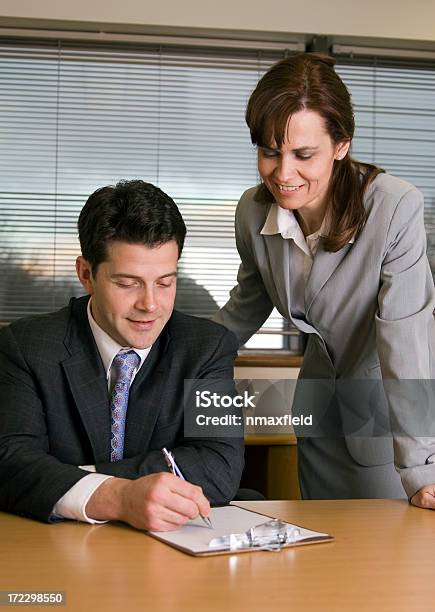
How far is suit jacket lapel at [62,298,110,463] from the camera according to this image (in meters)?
1.82

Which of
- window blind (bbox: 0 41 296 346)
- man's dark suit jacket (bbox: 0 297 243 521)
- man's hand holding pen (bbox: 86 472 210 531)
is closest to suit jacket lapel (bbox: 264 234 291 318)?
man's dark suit jacket (bbox: 0 297 243 521)

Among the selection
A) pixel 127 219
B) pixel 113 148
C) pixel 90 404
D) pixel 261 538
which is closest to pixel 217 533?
pixel 261 538

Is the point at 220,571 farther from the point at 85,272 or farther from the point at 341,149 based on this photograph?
the point at 341,149

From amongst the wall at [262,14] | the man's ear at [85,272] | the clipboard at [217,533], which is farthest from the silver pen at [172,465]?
the wall at [262,14]

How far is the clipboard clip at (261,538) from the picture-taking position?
4.65ft

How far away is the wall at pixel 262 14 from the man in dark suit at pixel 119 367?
7.91ft

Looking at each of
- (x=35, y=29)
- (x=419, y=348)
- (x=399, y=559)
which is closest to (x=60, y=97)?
(x=35, y=29)

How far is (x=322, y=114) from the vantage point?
1.92 meters

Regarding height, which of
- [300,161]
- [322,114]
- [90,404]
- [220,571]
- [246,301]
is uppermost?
[322,114]

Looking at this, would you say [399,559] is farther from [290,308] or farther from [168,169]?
[168,169]

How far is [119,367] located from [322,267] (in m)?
0.52

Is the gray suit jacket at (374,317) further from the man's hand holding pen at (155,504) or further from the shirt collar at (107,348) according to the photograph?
the man's hand holding pen at (155,504)

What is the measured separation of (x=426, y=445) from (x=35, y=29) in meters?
3.06

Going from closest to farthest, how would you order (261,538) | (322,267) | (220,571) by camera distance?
(220,571)
(261,538)
(322,267)
